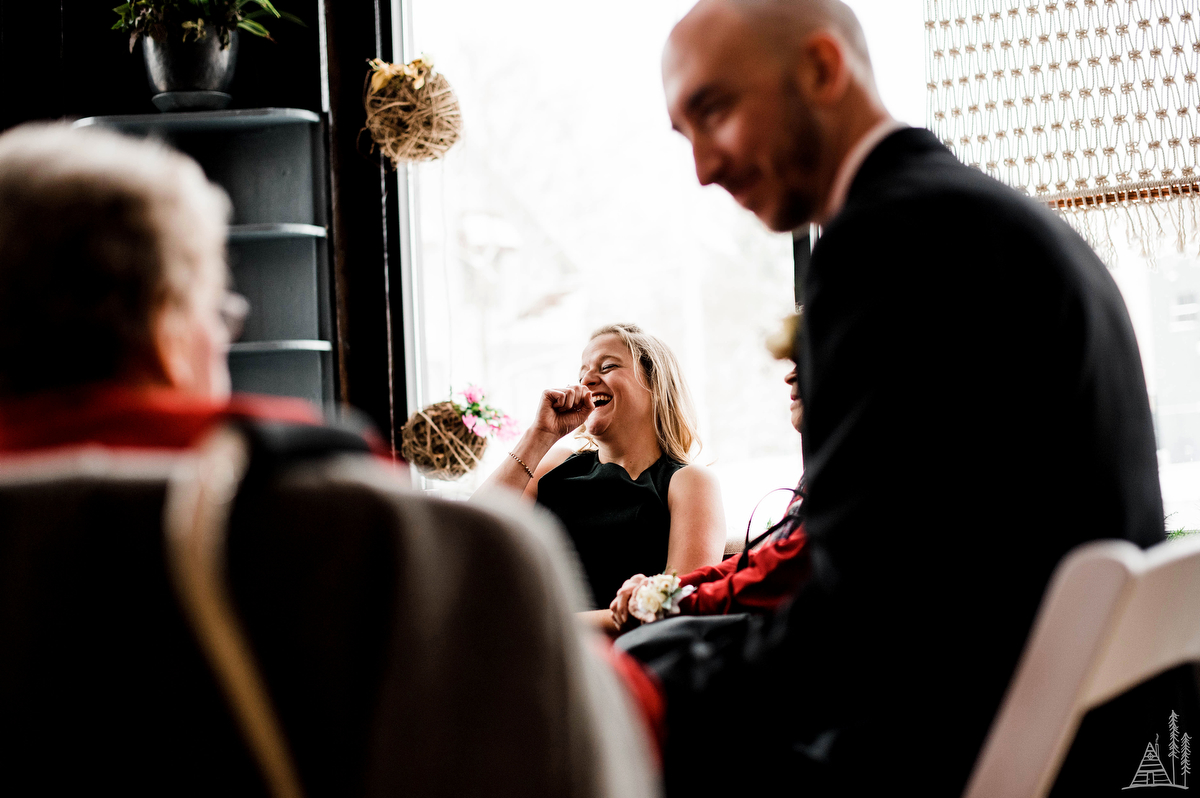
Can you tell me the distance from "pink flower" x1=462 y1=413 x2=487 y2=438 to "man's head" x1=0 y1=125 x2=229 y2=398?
2648 mm

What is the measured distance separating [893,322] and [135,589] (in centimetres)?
61

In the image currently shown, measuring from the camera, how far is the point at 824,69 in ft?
3.61

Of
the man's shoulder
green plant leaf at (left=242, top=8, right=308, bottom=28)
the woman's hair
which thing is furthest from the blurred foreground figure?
green plant leaf at (left=242, top=8, right=308, bottom=28)

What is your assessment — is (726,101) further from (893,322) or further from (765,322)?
(765,322)

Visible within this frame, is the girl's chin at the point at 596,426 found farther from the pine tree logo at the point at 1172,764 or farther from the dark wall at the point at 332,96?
the pine tree logo at the point at 1172,764

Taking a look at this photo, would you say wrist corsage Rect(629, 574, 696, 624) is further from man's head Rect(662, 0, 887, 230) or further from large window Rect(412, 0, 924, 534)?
large window Rect(412, 0, 924, 534)

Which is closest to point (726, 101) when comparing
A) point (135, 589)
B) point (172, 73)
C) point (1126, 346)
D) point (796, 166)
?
point (796, 166)

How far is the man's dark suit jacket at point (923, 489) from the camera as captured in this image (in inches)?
32.9

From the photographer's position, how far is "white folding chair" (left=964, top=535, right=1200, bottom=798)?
28.8 inches

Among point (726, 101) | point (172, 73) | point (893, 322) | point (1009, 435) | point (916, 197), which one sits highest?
point (172, 73)

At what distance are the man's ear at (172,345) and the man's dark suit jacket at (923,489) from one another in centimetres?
52

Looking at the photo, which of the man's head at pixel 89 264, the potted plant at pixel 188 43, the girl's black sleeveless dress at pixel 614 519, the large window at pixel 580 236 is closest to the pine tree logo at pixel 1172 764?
the girl's black sleeveless dress at pixel 614 519

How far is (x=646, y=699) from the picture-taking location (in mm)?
869

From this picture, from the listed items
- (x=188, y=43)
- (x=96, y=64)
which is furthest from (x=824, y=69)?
(x=96, y=64)
